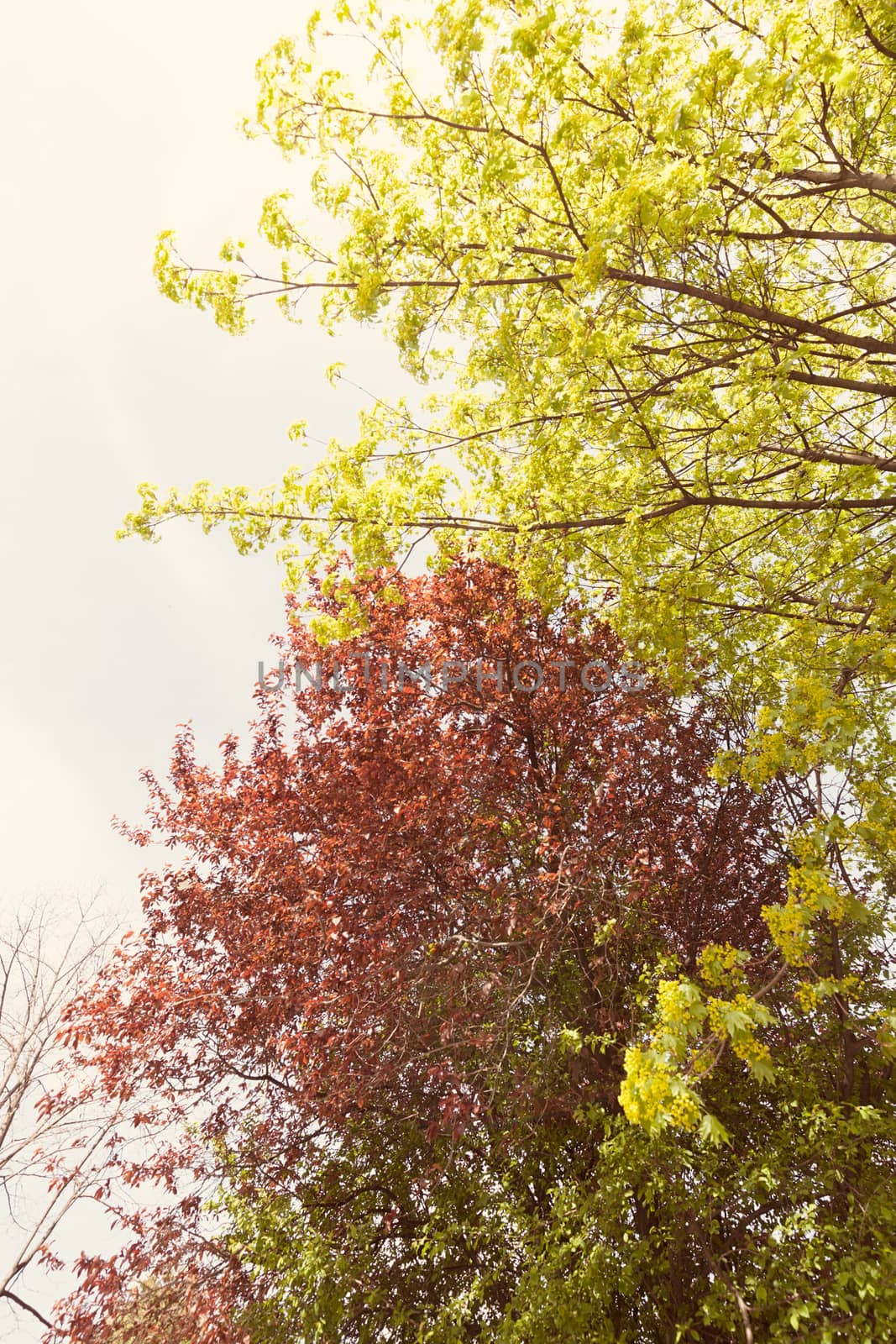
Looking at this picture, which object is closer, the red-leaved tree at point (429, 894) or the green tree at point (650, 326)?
the green tree at point (650, 326)

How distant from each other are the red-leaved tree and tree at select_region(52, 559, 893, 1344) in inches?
Answer: 1.5

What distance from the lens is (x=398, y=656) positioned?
23.2 ft

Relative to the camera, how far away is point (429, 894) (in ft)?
19.1

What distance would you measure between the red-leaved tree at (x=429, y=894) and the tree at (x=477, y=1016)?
4 centimetres

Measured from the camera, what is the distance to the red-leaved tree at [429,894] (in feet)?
18.2

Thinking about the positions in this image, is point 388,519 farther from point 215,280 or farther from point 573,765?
point 573,765

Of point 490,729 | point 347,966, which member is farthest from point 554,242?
point 347,966

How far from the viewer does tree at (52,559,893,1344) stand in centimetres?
505
